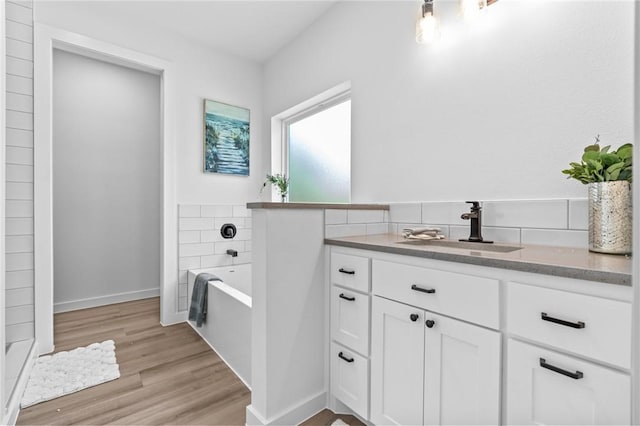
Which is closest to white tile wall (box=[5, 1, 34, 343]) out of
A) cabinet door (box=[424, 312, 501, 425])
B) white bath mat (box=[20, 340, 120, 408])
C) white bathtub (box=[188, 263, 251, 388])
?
white bath mat (box=[20, 340, 120, 408])

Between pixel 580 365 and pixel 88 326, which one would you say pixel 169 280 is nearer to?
pixel 88 326

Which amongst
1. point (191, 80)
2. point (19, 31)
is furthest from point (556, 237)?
point (19, 31)

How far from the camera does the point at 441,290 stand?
105 cm

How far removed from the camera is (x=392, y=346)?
1.22m

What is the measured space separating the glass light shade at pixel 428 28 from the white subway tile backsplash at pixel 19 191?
2720 mm

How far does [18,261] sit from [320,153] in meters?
2.37

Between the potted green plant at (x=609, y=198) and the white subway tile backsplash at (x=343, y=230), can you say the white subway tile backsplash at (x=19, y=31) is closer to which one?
the white subway tile backsplash at (x=343, y=230)

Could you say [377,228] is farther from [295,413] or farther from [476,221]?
[295,413]

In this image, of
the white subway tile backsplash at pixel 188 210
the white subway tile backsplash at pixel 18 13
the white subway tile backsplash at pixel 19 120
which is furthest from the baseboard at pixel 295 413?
the white subway tile backsplash at pixel 18 13

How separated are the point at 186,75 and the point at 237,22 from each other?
68cm

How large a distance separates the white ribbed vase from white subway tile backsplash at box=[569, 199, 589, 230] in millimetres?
191

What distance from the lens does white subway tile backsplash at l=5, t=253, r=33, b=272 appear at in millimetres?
2008

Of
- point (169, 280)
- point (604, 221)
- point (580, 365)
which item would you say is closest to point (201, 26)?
point (169, 280)

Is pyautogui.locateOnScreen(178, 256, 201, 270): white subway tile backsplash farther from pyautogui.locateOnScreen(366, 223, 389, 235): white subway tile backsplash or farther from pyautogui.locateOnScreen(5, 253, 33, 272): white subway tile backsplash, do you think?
pyautogui.locateOnScreen(366, 223, 389, 235): white subway tile backsplash
